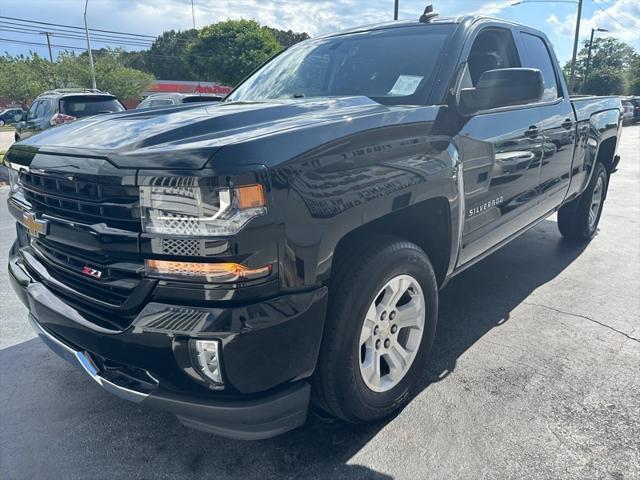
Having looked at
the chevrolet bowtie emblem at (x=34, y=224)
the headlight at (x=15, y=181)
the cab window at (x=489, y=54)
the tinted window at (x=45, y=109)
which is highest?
the cab window at (x=489, y=54)

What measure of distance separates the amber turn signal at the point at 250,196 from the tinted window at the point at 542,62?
2934 millimetres

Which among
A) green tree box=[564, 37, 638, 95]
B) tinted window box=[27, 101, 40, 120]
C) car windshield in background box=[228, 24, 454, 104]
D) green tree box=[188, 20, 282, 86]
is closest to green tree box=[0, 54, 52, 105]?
green tree box=[188, 20, 282, 86]

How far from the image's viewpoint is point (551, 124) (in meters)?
3.72

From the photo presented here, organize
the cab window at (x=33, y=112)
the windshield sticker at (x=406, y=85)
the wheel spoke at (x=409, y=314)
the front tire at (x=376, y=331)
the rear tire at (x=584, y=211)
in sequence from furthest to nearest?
the cab window at (x=33, y=112)
the rear tire at (x=584, y=211)
the windshield sticker at (x=406, y=85)
the wheel spoke at (x=409, y=314)
the front tire at (x=376, y=331)

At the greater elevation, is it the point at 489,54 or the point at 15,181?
the point at 489,54

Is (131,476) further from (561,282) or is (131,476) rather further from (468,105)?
(561,282)

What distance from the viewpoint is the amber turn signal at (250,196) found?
1.62m

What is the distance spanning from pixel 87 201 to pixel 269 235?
716 mm

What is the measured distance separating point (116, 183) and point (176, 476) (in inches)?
49.9

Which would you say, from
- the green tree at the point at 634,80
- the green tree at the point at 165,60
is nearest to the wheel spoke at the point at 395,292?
the green tree at the point at 634,80

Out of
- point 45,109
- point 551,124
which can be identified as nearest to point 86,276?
point 551,124

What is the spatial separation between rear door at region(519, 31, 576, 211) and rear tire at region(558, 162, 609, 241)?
3.27ft

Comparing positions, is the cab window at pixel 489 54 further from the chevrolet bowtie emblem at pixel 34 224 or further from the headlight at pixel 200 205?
the chevrolet bowtie emblem at pixel 34 224

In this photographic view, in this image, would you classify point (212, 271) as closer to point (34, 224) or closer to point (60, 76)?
point (34, 224)
